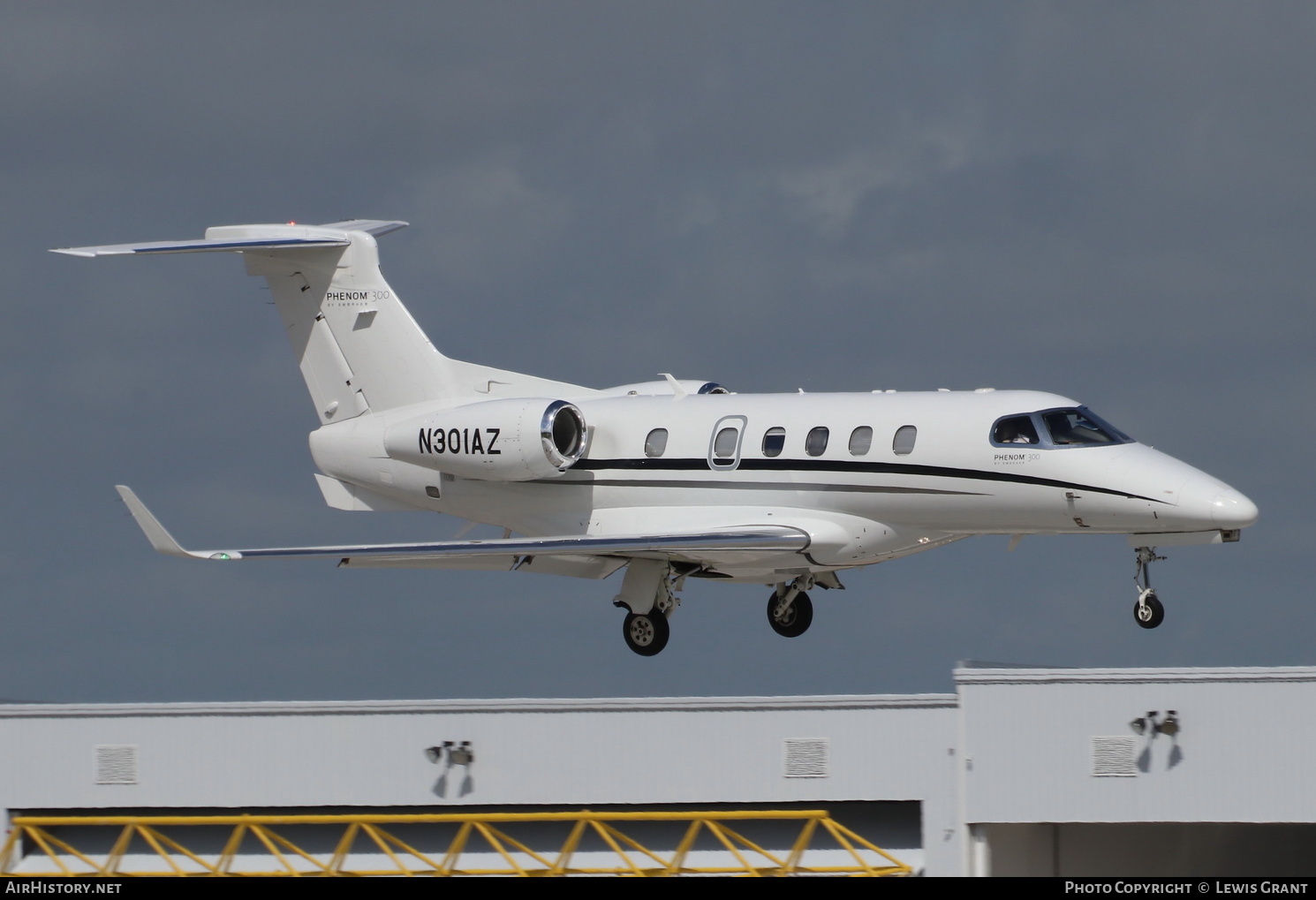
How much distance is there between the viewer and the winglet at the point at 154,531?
2786cm

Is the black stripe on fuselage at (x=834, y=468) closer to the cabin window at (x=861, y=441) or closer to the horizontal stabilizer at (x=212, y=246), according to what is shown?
the cabin window at (x=861, y=441)

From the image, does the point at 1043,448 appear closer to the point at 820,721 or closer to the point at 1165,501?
the point at 1165,501

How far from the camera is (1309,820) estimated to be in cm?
2367

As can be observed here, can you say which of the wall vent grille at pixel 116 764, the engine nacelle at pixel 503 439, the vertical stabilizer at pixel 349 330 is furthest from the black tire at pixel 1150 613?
the wall vent grille at pixel 116 764

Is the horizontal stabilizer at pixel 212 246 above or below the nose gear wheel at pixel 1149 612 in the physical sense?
above

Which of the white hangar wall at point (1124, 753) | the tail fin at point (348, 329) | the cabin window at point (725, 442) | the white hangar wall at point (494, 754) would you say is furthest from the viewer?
the tail fin at point (348, 329)

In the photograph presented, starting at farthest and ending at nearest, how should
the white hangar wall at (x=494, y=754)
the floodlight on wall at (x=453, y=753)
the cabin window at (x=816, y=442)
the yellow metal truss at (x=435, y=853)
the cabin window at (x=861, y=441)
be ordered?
the cabin window at (x=816, y=442) → the cabin window at (x=861, y=441) → the floodlight on wall at (x=453, y=753) → the white hangar wall at (x=494, y=754) → the yellow metal truss at (x=435, y=853)

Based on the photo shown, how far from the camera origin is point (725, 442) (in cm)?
2909

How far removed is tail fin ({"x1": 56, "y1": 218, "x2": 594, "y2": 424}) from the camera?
32.8m

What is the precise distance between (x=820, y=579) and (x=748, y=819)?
565cm

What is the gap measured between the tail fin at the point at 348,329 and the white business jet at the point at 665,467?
0.11 feet

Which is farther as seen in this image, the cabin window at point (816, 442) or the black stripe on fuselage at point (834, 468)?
the cabin window at point (816, 442)

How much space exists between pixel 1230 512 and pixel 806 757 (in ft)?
20.0
